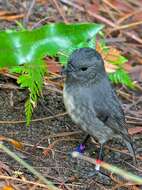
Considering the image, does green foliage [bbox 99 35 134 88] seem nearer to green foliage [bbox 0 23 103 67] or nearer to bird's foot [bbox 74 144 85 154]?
green foliage [bbox 0 23 103 67]

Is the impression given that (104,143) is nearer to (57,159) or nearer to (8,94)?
(57,159)

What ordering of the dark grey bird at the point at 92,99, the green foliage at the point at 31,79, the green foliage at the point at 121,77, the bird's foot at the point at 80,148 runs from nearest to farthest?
the green foliage at the point at 31,79, the dark grey bird at the point at 92,99, the bird's foot at the point at 80,148, the green foliage at the point at 121,77

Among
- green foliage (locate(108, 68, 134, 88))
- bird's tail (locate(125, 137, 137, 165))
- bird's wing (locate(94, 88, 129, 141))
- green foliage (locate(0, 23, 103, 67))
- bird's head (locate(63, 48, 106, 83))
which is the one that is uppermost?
green foliage (locate(0, 23, 103, 67))

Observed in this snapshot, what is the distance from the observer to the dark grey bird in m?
4.91

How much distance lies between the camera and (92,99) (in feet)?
16.3

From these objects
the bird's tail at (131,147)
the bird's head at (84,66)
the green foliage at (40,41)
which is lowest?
the bird's tail at (131,147)

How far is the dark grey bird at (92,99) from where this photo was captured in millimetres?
4910

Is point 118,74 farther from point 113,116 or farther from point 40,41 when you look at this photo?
point 40,41

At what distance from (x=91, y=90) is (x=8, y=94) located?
0.76m

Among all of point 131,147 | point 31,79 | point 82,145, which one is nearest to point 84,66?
point 31,79

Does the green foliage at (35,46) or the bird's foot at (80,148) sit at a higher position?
the green foliage at (35,46)

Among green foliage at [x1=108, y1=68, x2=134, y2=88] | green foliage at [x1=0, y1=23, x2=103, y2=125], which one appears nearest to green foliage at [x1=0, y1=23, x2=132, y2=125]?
green foliage at [x1=0, y1=23, x2=103, y2=125]

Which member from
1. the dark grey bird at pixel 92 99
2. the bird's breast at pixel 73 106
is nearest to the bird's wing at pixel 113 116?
the dark grey bird at pixel 92 99

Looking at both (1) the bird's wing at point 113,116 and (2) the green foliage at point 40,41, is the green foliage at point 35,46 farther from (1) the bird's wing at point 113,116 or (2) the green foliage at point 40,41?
(1) the bird's wing at point 113,116
